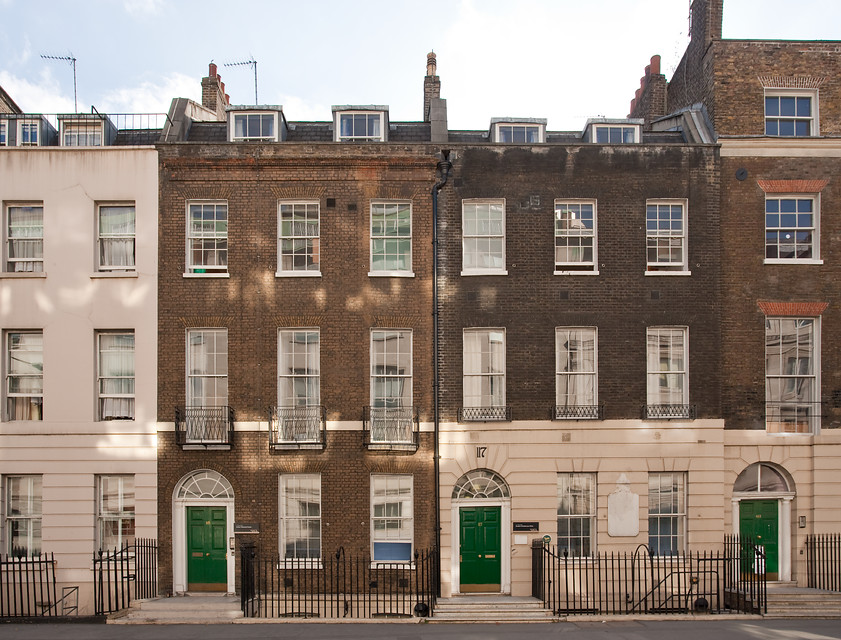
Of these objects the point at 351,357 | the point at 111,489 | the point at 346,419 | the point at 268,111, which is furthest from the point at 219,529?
the point at 268,111

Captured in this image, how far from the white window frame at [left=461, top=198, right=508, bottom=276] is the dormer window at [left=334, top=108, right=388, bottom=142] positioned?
3.11 meters

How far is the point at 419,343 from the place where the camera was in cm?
1634

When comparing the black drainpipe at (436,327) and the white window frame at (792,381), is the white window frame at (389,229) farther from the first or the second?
the white window frame at (792,381)

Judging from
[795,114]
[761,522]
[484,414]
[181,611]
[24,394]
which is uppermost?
[795,114]

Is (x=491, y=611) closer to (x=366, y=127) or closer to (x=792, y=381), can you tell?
(x=792, y=381)

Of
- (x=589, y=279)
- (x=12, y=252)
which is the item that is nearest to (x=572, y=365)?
(x=589, y=279)

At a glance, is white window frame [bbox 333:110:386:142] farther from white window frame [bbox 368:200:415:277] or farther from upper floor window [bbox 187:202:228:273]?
upper floor window [bbox 187:202:228:273]

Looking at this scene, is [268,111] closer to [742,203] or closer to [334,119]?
[334,119]

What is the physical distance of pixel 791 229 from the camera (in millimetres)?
16844

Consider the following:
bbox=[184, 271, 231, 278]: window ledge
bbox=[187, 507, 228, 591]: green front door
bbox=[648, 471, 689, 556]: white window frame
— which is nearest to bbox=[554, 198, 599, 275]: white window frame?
bbox=[648, 471, 689, 556]: white window frame

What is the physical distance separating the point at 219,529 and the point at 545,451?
8.07m

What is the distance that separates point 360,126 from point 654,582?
1339cm

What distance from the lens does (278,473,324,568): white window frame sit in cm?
1598

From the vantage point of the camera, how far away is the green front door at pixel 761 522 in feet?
54.6
